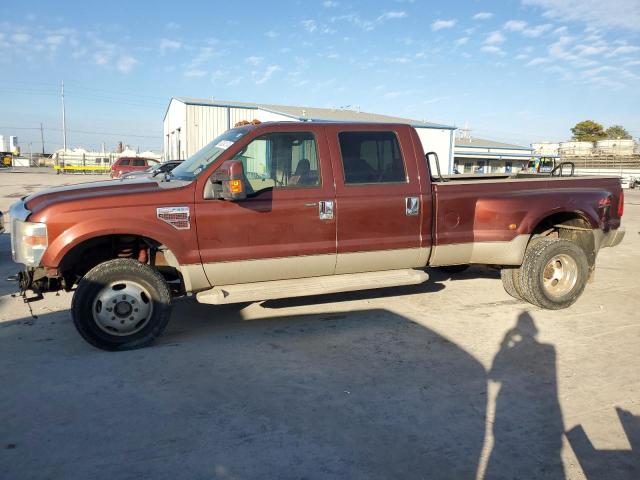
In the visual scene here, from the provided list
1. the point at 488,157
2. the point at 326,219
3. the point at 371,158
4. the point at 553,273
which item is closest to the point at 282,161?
the point at 326,219

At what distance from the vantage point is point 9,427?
10.4ft

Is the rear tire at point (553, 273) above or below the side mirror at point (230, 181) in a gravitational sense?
below

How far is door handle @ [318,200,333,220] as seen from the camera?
15.8 feet

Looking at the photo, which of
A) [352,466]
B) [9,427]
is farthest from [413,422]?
[9,427]

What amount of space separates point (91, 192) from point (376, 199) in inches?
104

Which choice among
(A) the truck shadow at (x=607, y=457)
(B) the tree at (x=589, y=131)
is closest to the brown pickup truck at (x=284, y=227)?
(A) the truck shadow at (x=607, y=457)

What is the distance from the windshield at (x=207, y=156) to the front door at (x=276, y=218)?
206 mm

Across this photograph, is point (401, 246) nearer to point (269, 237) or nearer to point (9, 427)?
point (269, 237)

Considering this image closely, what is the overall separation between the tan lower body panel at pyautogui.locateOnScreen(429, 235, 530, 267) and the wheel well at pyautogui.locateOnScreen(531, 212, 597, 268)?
0.51 meters

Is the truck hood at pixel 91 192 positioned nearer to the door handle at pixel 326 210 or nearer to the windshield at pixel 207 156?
the windshield at pixel 207 156

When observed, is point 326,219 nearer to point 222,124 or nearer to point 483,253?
point 483,253

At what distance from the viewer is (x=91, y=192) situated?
Answer: 4387mm

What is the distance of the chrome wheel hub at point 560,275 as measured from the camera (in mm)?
5750

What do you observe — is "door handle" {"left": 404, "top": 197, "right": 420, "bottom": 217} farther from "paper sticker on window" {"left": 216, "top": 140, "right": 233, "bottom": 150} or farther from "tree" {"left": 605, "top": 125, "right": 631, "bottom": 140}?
"tree" {"left": 605, "top": 125, "right": 631, "bottom": 140}
